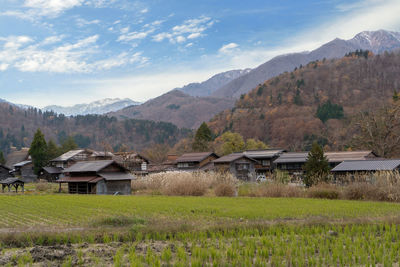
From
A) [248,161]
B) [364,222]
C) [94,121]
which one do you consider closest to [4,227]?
[364,222]

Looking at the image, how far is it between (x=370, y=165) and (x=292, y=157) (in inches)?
803

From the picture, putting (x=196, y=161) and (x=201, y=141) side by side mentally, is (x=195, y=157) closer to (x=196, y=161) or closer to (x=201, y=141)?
(x=196, y=161)

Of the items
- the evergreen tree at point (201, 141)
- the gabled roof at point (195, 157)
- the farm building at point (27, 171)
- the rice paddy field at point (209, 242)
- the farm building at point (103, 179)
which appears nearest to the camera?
the rice paddy field at point (209, 242)

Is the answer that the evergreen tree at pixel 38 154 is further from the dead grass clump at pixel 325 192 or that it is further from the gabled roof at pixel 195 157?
the dead grass clump at pixel 325 192

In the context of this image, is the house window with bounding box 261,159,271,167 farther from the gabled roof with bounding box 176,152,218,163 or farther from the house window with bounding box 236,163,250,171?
the gabled roof with bounding box 176,152,218,163

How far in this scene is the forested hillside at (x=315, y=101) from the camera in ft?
271

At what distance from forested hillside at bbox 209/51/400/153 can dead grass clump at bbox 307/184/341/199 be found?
158 ft

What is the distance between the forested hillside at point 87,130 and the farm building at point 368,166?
105573 millimetres

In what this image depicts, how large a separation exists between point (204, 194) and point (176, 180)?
2819 mm

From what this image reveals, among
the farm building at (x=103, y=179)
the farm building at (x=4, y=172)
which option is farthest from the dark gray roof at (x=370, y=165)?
the farm building at (x=4, y=172)

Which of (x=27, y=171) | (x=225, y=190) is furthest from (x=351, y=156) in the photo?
(x=27, y=171)

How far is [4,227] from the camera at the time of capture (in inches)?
549

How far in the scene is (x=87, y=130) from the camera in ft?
522

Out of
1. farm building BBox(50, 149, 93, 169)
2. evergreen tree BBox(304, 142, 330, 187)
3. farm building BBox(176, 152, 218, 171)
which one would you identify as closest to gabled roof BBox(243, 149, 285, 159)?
farm building BBox(176, 152, 218, 171)
